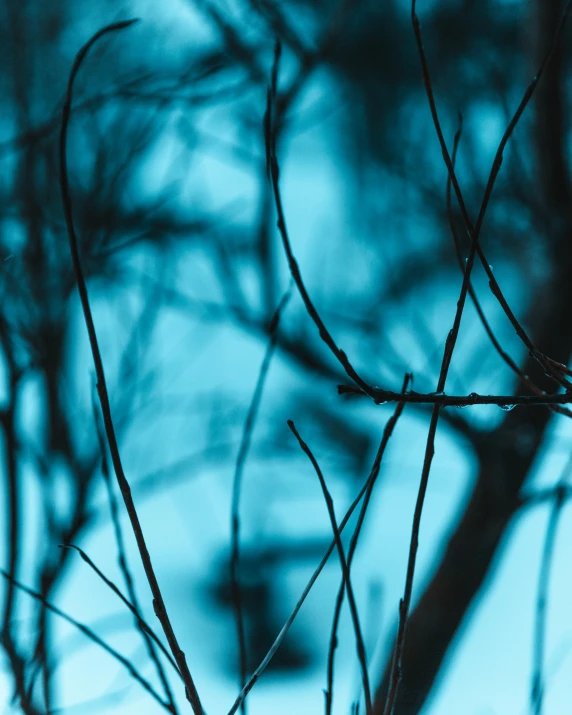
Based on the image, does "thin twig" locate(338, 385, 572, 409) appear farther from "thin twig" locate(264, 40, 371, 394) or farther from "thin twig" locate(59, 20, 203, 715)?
"thin twig" locate(59, 20, 203, 715)

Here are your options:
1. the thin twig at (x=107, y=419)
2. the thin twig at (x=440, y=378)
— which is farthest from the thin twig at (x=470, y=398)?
the thin twig at (x=107, y=419)

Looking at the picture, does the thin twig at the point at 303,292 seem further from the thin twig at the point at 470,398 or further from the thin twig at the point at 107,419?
the thin twig at the point at 107,419

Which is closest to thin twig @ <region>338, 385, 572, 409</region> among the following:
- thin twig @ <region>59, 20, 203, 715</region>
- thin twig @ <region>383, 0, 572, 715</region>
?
thin twig @ <region>383, 0, 572, 715</region>

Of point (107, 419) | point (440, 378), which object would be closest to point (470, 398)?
point (440, 378)

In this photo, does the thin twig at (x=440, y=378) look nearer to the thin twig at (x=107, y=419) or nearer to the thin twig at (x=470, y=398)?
the thin twig at (x=470, y=398)

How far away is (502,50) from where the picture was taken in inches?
71.9

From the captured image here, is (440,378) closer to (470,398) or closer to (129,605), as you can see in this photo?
(470,398)

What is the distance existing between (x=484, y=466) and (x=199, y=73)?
79 centimetres

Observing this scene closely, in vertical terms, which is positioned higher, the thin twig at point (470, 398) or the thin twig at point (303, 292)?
the thin twig at point (303, 292)

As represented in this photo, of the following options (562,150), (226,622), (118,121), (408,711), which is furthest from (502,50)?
(226,622)

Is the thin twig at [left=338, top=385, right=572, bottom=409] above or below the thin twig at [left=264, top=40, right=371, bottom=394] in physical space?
below

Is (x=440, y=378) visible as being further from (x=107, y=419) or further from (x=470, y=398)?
(x=107, y=419)

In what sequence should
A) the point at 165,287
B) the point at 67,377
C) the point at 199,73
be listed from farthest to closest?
the point at 165,287 < the point at 67,377 < the point at 199,73

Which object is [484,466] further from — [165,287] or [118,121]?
[118,121]
